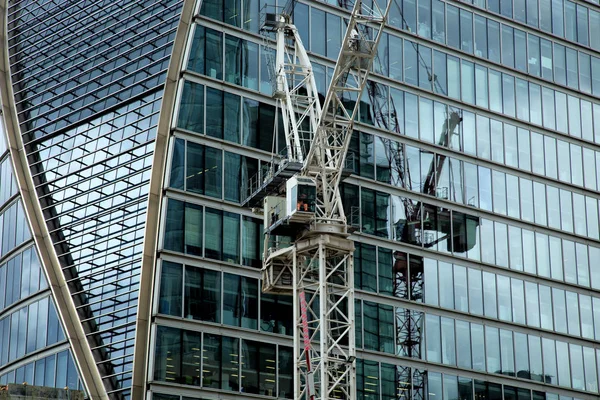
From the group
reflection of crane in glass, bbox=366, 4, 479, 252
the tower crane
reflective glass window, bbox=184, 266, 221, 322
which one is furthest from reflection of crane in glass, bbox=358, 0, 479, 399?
reflective glass window, bbox=184, 266, 221, 322

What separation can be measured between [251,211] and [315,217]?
7.56 meters

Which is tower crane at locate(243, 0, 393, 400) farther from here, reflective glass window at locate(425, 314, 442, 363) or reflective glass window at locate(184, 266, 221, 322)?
reflective glass window at locate(425, 314, 442, 363)

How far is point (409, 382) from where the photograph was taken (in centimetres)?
7338

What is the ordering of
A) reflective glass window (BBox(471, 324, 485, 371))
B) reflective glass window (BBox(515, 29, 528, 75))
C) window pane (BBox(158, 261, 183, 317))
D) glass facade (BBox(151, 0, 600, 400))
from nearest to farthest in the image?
window pane (BBox(158, 261, 183, 317))
glass facade (BBox(151, 0, 600, 400))
reflective glass window (BBox(471, 324, 485, 371))
reflective glass window (BBox(515, 29, 528, 75))

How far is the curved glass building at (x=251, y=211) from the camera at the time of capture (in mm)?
67188

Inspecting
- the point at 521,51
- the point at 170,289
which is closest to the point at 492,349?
the point at 521,51

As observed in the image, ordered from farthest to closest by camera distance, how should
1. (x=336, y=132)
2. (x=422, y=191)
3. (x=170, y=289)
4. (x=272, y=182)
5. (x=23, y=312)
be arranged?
(x=422, y=191) → (x=23, y=312) → (x=336, y=132) → (x=170, y=289) → (x=272, y=182)

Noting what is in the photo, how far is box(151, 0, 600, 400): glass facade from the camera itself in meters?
68.2

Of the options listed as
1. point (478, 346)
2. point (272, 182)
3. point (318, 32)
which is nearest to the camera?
point (272, 182)

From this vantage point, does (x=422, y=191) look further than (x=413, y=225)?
Yes

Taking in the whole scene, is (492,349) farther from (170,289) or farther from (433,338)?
(170,289)

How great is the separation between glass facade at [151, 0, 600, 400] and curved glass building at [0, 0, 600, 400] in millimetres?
124

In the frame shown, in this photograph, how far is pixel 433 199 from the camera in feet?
255

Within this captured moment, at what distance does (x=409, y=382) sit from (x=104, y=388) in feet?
60.0
